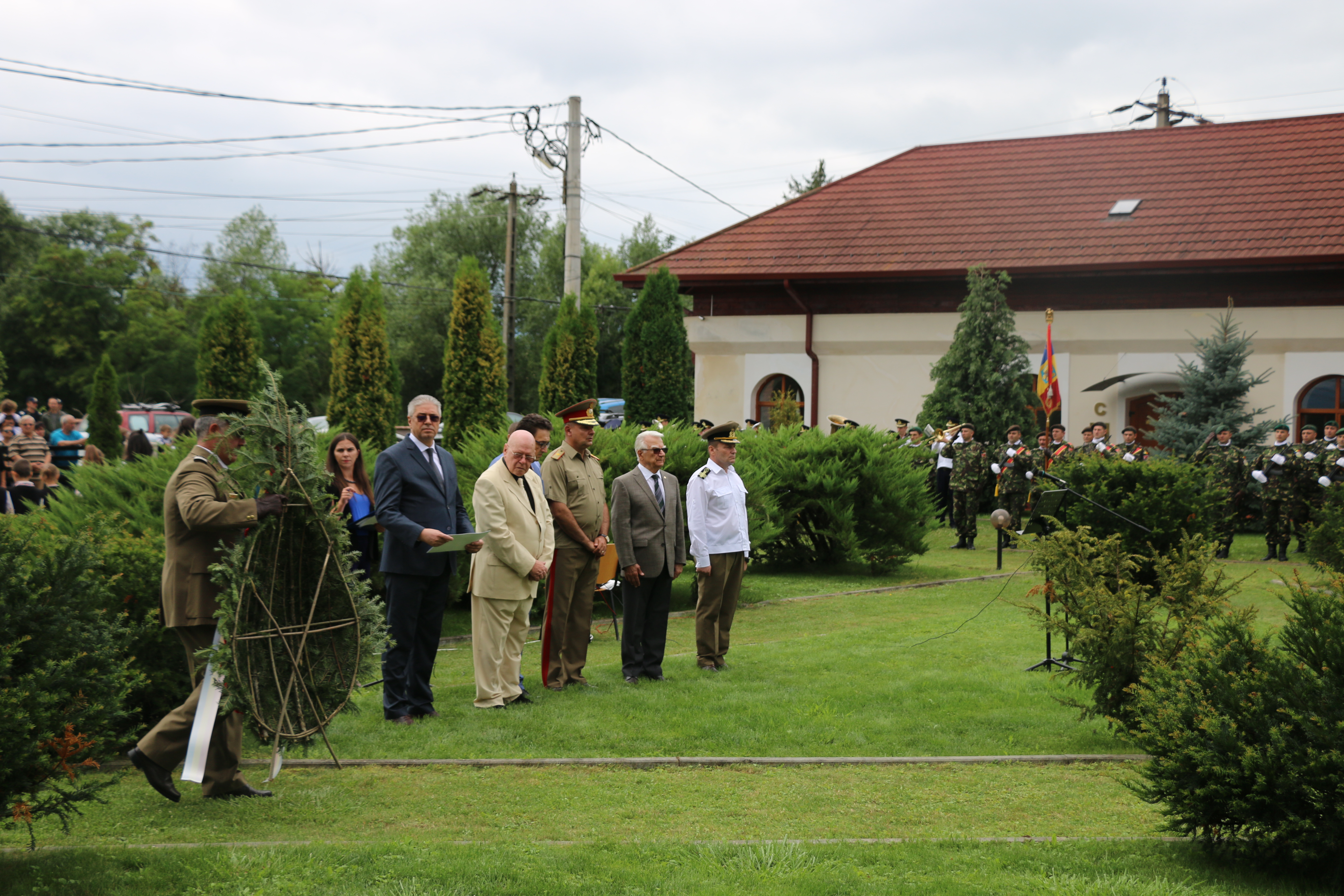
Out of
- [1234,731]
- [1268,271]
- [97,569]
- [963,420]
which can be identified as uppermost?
[1268,271]

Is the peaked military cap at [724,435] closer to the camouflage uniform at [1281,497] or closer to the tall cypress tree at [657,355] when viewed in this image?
the camouflage uniform at [1281,497]

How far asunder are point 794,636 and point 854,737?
13.1 ft

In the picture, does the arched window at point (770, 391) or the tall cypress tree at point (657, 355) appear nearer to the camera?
the tall cypress tree at point (657, 355)

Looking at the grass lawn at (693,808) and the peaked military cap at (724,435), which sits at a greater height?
the peaked military cap at (724,435)

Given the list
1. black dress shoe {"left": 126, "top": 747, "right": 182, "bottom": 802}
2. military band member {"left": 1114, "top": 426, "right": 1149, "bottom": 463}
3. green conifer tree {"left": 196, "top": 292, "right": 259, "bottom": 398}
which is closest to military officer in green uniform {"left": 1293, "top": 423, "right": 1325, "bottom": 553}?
military band member {"left": 1114, "top": 426, "right": 1149, "bottom": 463}

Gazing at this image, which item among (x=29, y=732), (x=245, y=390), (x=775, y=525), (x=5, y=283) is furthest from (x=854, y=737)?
(x=5, y=283)

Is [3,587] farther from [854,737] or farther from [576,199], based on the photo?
[576,199]

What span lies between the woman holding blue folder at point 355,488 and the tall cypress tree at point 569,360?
1714 centimetres

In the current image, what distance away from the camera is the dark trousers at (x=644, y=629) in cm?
940

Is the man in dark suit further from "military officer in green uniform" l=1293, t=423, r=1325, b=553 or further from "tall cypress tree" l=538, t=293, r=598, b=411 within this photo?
"tall cypress tree" l=538, t=293, r=598, b=411

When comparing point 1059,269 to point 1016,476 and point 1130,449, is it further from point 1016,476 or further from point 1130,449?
point 1016,476

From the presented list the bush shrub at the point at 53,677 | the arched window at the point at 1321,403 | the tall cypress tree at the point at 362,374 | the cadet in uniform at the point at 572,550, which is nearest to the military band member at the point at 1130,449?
the arched window at the point at 1321,403

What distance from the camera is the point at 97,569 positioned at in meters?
7.28

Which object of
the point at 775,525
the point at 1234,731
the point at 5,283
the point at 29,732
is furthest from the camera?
the point at 5,283
